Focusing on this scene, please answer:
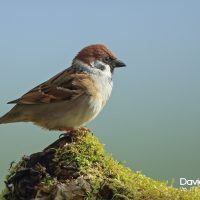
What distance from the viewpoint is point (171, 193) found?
3.94 meters

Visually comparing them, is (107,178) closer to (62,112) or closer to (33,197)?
(33,197)

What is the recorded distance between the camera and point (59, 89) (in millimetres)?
5797

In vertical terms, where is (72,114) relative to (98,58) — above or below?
below

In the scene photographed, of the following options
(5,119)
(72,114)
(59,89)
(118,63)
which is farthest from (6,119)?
(118,63)

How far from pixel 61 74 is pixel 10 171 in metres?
1.94

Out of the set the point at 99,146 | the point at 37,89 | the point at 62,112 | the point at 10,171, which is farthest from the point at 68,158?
the point at 37,89

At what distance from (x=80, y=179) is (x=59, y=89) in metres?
2.32

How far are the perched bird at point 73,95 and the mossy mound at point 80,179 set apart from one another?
1.21 meters

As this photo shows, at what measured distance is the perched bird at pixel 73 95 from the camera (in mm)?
5562

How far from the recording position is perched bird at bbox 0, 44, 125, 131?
5.56 metres

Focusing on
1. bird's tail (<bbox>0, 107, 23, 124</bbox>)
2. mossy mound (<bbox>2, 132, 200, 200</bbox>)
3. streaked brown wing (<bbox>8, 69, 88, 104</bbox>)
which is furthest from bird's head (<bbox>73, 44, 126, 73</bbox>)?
mossy mound (<bbox>2, 132, 200, 200</bbox>)

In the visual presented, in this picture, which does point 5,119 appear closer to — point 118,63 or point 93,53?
point 93,53

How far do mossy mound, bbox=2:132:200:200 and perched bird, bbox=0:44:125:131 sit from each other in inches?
47.8

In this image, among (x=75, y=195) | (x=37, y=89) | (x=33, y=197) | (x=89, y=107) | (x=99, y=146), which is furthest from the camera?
(x=37, y=89)
